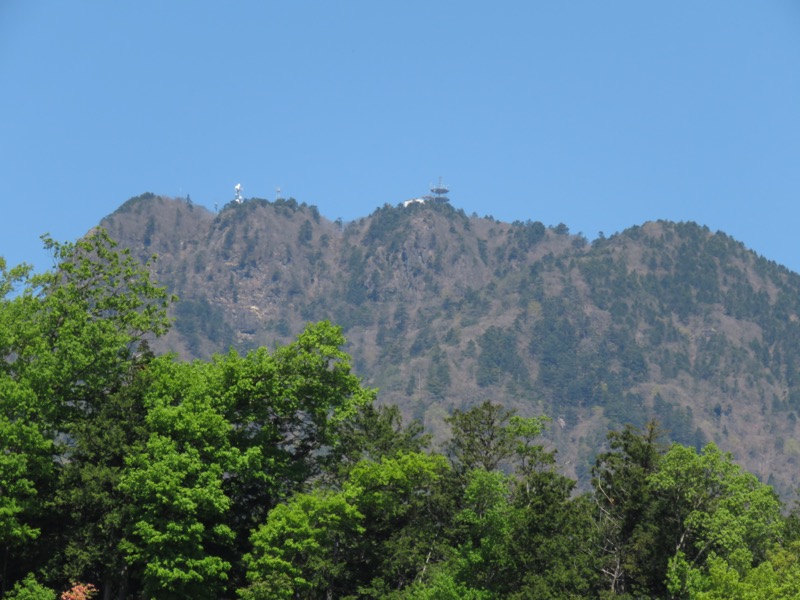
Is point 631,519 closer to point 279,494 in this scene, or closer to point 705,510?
point 705,510

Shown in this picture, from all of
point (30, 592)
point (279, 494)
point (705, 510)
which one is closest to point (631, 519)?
point (705, 510)

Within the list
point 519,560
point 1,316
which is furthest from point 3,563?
point 519,560

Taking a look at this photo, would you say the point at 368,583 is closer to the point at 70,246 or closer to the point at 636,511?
the point at 636,511

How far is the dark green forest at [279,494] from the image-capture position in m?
62.2

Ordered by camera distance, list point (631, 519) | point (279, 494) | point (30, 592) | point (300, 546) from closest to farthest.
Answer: point (30, 592), point (300, 546), point (279, 494), point (631, 519)

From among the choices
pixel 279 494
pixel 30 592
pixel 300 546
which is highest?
pixel 279 494

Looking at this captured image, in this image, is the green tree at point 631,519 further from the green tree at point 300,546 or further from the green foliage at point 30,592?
the green foliage at point 30,592

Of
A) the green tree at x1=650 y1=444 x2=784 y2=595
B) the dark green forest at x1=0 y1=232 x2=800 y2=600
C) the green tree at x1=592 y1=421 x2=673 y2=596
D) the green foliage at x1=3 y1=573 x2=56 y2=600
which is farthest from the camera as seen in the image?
the green tree at x1=592 y1=421 x2=673 y2=596

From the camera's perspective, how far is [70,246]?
240ft

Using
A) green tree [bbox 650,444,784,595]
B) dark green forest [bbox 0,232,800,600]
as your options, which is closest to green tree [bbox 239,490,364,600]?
dark green forest [bbox 0,232,800,600]

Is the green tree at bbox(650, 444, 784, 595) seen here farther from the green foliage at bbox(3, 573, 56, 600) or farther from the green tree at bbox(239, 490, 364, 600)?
the green foliage at bbox(3, 573, 56, 600)

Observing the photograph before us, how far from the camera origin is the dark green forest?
62219mm

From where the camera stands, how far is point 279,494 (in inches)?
2709

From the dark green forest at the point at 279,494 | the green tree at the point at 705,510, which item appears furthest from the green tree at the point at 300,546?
the green tree at the point at 705,510
